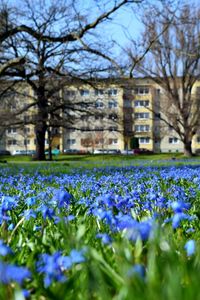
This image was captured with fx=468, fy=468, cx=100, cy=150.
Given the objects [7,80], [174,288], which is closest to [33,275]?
[174,288]

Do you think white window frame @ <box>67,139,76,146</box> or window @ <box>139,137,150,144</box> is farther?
window @ <box>139,137,150,144</box>

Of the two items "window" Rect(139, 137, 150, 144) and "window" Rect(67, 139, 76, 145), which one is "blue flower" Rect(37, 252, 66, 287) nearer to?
"window" Rect(67, 139, 76, 145)

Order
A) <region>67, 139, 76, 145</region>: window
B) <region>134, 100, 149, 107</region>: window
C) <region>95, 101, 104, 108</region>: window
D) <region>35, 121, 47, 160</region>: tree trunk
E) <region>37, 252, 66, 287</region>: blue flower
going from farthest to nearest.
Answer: <region>134, 100, 149, 107</region>: window < <region>67, 139, 76, 145</region>: window < <region>35, 121, 47, 160</region>: tree trunk < <region>95, 101, 104, 108</region>: window < <region>37, 252, 66, 287</region>: blue flower

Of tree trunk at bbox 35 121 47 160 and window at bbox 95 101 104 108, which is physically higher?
window at bbox 95 101 104 108

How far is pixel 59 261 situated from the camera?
4.99 feet

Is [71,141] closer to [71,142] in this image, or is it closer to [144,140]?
[71,142]

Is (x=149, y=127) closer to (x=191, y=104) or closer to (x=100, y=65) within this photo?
(x=191, y=104)

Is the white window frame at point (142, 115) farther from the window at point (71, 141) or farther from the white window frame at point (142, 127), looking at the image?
the window at point (71, 141)

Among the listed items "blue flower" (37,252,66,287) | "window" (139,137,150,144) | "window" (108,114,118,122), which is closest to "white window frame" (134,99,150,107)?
"window" (139,137,150,144)

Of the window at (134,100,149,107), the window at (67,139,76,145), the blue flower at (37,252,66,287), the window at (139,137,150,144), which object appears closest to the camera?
the blue flower at (37,252,66,287)

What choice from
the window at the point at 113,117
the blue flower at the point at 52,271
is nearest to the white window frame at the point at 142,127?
the window at the point at 113,117

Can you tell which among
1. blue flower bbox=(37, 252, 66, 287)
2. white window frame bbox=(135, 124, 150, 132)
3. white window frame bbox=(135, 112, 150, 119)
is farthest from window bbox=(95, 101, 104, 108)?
white window frame bbox=(135, 112, 150, 119)

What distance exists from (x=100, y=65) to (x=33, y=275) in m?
26.7

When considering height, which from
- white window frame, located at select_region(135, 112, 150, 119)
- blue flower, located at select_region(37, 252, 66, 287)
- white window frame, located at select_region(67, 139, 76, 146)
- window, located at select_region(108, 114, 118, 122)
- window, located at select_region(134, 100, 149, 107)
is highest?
window, located at select_region(134, 100, 149, 107)
